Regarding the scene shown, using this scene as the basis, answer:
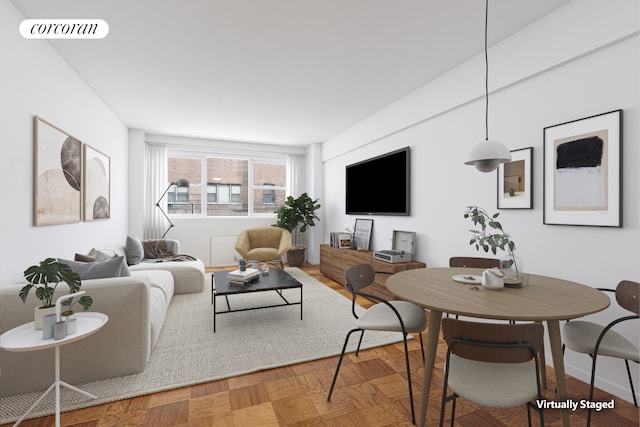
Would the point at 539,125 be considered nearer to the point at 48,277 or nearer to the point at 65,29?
the point at 48,277

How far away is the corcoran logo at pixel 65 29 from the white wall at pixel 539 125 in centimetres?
331

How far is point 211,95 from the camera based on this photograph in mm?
3783

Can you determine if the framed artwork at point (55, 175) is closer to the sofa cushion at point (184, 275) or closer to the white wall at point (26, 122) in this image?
the white wall at point (26, 122)

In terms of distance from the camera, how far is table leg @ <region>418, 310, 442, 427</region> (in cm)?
153

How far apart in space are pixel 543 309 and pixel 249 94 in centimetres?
373

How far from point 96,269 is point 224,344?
1.19 metres

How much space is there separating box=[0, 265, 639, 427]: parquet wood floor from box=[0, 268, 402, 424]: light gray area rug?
0.34 feet

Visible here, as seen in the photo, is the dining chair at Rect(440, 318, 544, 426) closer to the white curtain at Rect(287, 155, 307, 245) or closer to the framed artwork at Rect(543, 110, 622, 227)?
the framed artwork at Rect(543, 110, 622, 227)

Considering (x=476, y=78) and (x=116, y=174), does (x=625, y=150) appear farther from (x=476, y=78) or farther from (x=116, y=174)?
(x=116, y=174)

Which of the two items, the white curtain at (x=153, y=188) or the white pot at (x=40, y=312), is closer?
the white pot at (x=40, y=312)

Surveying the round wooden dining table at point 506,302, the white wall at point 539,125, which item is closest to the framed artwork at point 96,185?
the round wooden dining table at point 506,302

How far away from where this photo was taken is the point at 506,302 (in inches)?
56.6

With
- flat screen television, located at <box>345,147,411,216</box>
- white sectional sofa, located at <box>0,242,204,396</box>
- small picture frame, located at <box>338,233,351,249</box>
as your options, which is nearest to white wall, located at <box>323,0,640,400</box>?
flat screen television, located at <box>345,147,411,216</box>

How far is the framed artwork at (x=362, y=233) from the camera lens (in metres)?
4.69
